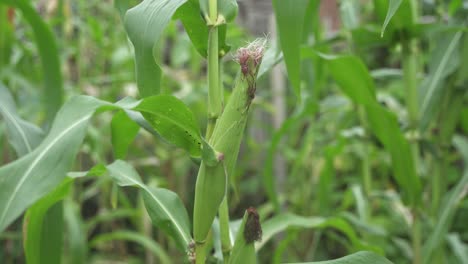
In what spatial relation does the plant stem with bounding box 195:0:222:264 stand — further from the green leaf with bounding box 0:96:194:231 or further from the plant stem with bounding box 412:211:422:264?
the plant stem with bounding box 412:211:422:264

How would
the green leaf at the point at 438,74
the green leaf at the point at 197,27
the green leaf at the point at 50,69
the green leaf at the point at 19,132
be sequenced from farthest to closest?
the green leaf at the point at 438,74 → the green leaf at the point at 50,69 → the green leaf at the point at 19,132 → the green leaf at the point at 197,27

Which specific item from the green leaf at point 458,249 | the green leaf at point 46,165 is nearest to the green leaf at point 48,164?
the green leaf at point 46,165

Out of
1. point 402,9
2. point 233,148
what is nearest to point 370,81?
point 402,9

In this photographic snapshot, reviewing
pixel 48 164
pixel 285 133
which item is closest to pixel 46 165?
pixel 48 164

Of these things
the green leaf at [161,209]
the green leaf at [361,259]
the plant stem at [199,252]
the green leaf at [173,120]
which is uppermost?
the green leaf at [173,120]

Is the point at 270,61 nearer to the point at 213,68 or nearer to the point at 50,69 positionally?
the point at 213,68

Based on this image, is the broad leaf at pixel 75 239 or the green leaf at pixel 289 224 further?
the broad leaf at pixel 75 239

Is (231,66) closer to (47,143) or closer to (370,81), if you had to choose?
(370,81)

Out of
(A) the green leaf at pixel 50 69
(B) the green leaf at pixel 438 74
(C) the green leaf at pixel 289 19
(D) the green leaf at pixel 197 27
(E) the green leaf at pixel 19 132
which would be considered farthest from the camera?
(B) the green leaf at pixel 438 74

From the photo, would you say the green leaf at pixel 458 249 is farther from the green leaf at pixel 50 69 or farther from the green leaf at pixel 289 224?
Result: the green leaf at pixel 50 69
